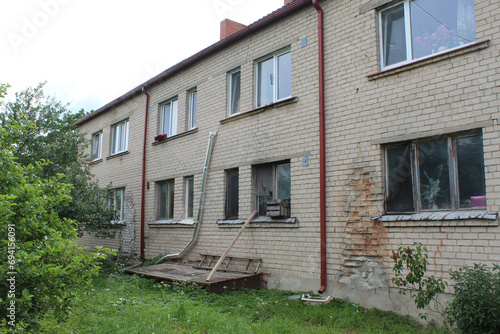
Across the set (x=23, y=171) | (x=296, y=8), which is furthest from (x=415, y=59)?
(x=23, y=171)

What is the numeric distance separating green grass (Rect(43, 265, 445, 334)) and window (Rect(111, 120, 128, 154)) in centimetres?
829

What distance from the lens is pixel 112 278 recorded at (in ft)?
34.3

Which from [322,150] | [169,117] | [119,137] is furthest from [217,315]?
[119,137]

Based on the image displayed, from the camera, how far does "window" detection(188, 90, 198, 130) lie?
40.2ft

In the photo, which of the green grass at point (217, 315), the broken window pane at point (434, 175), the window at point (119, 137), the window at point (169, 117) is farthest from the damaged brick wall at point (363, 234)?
the window at point (119, 137)

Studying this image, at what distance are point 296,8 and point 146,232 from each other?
26.8ft

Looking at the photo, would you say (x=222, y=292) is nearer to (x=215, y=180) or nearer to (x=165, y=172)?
(x=215, y=180)

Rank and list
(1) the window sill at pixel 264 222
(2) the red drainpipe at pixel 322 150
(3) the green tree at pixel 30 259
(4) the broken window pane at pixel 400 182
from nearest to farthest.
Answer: (3) the green tree at pixel 30 259
(4) the broken window pane at pixel 400 182
(2) the red drainpipe at pixel 322 150
(1) the window sill at pixel 264 222

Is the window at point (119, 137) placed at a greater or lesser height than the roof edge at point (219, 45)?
lesser

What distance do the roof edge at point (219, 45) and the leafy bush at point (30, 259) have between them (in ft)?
21.0

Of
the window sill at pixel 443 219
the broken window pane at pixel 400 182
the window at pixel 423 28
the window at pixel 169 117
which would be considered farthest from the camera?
the window at pixel 169 117

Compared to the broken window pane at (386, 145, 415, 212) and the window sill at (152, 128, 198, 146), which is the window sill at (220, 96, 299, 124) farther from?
the broken window pane at (386, 145, 415, 212)

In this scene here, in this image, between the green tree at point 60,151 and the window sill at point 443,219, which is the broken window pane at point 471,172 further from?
the green tree at point 60,151

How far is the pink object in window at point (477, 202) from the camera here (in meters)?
6.11
